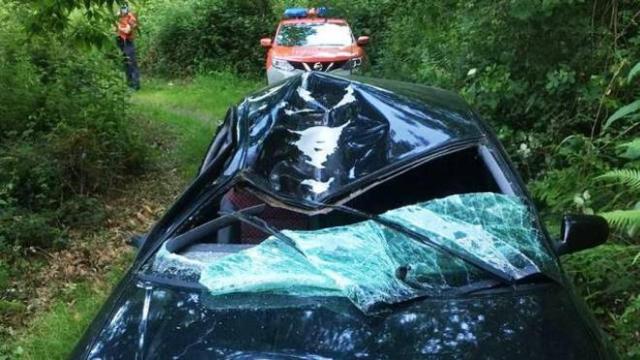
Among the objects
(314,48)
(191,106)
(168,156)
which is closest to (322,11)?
(314,48)

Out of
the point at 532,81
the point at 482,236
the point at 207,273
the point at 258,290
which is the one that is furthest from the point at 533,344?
the point at 532,81

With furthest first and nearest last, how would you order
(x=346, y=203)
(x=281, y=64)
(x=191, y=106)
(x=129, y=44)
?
(x=129, y=44) → (x=191, y=106) → (x=281, y=64) → (x=346, y=203)

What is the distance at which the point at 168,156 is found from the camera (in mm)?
8992

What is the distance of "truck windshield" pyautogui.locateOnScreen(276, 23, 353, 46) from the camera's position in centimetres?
1257

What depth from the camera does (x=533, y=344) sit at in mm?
1972

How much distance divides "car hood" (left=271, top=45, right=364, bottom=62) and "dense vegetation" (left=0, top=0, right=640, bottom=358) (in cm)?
226

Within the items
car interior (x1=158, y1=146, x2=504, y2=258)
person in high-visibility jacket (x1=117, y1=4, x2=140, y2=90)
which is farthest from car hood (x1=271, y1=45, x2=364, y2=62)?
car interior (x1=158, y1=146, x2=504, y2=258)

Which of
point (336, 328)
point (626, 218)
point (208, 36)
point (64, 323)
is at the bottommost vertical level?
point (208, 36)

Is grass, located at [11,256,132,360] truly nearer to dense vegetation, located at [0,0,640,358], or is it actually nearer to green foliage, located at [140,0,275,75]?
dense vegetation, located at [0,0,640,358]

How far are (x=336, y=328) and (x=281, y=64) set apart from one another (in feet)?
33.9

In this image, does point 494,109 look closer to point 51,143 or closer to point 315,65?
point 51,143

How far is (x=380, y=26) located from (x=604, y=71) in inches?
424

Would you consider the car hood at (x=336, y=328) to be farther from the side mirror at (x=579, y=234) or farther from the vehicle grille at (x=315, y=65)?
the vehicle grille at (x=315, y=65)

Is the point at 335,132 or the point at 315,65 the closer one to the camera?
the point at 335,132
